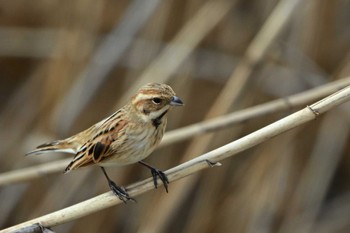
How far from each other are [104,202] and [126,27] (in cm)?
155

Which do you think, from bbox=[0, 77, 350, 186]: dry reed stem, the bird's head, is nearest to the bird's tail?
bbox=[0, 77, 350, 186]: dry reed stem

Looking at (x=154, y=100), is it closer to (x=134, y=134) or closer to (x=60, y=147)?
(x=134, y=134)

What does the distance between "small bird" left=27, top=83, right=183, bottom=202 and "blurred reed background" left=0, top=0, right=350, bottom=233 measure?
2.90 feet

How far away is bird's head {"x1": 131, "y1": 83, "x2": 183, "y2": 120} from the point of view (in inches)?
94.4

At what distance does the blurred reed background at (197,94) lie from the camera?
349 cm

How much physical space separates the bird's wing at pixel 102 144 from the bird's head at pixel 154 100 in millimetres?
105

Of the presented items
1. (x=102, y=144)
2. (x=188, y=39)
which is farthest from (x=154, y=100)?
(x=188, y=39)

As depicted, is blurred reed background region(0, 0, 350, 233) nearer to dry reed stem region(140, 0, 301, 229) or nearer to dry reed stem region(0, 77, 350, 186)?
dry reed stem region(140, 0, 301, 229)

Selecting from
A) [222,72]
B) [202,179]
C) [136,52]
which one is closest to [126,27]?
[136,52]

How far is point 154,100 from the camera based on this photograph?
8.02 ft

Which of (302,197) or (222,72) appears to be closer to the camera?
(302,197)

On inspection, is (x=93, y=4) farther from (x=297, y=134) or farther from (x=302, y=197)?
(x=302, y=197)

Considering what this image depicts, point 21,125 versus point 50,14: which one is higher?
point 50,14

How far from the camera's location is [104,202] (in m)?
2.31
